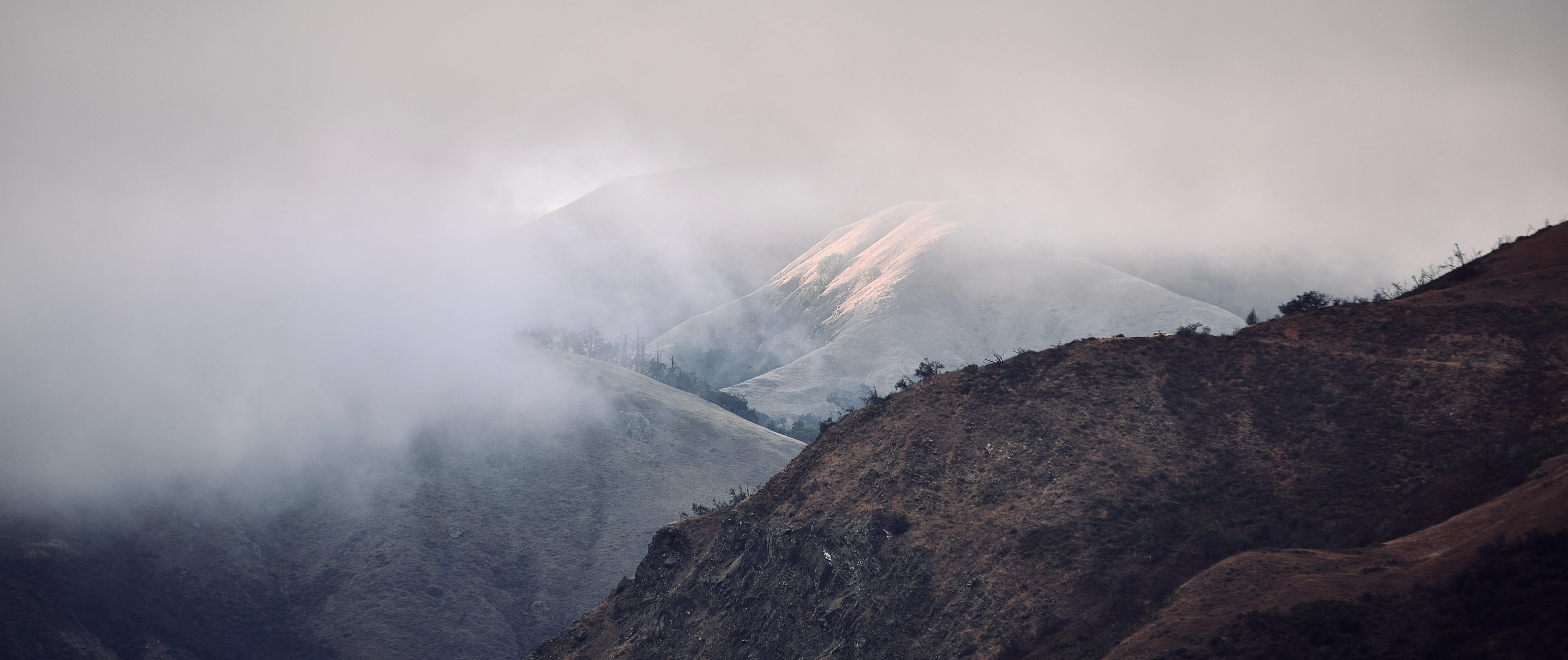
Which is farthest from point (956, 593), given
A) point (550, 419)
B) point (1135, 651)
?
point (550, 419)

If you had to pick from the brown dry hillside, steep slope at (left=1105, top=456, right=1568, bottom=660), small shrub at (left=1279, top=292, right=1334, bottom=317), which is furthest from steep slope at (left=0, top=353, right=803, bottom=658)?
steep slope at (left=1105, top=456, right=1568, bottom=660)

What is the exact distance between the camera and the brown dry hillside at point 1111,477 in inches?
1622

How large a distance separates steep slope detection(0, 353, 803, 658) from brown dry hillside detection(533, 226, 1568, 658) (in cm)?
5807

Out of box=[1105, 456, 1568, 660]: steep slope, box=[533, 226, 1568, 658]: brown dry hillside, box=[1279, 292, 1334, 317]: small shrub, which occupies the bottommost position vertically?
box=[1105, 456, 1568, 660]: steep slope

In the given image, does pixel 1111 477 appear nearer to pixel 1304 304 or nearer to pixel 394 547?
pixel 1304 304

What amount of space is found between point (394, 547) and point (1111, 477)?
102040mm

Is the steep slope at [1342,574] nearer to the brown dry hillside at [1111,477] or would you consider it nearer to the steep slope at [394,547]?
the brown dry hillside at [1111,477]

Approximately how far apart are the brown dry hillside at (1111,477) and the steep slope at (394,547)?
58.1 meters

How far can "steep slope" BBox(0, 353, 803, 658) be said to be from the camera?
10575 centimetres

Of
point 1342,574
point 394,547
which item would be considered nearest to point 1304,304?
point 1342,574

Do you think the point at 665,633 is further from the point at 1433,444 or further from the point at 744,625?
the point at 1433,444

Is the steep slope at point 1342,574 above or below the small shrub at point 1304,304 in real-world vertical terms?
below

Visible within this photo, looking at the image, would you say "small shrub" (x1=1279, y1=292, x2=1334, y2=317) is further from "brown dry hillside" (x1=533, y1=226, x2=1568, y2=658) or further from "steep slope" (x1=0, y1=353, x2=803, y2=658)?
"steep slope" (x1=0, y1=353, x2=803, y2=658)

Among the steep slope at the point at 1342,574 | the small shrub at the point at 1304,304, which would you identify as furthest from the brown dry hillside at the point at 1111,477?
the small shrub at the point at 1304,304
